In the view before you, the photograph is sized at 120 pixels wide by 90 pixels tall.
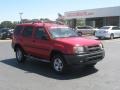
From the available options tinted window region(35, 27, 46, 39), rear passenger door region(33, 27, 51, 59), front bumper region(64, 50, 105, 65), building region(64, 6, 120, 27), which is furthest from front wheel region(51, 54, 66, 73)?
building region(64, 6, 120, 27)

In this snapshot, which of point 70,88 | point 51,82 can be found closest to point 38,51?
point 51,82

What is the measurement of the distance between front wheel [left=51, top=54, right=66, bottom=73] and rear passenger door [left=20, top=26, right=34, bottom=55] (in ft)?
→ 6.27

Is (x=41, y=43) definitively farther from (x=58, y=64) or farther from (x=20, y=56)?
(x=20, y=56)

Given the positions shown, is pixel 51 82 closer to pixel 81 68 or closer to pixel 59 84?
pixel 59 84

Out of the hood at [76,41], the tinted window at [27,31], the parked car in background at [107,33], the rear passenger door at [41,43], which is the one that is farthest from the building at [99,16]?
the hood at [76,41]

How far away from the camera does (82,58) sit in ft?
32.6

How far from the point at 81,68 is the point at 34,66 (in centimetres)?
216

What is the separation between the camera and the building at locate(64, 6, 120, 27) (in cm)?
4641

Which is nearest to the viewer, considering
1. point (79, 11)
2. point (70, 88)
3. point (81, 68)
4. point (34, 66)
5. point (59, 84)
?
point (70, 88)

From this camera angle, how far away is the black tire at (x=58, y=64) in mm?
10312

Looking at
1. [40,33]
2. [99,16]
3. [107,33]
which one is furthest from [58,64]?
[99,16]

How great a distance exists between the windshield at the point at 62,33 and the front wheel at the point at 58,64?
3.13 ft

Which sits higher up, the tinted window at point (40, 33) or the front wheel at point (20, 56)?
the tinted window at point (40, 33)

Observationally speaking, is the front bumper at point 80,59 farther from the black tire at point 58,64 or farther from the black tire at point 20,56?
the black tire at point 20,56
